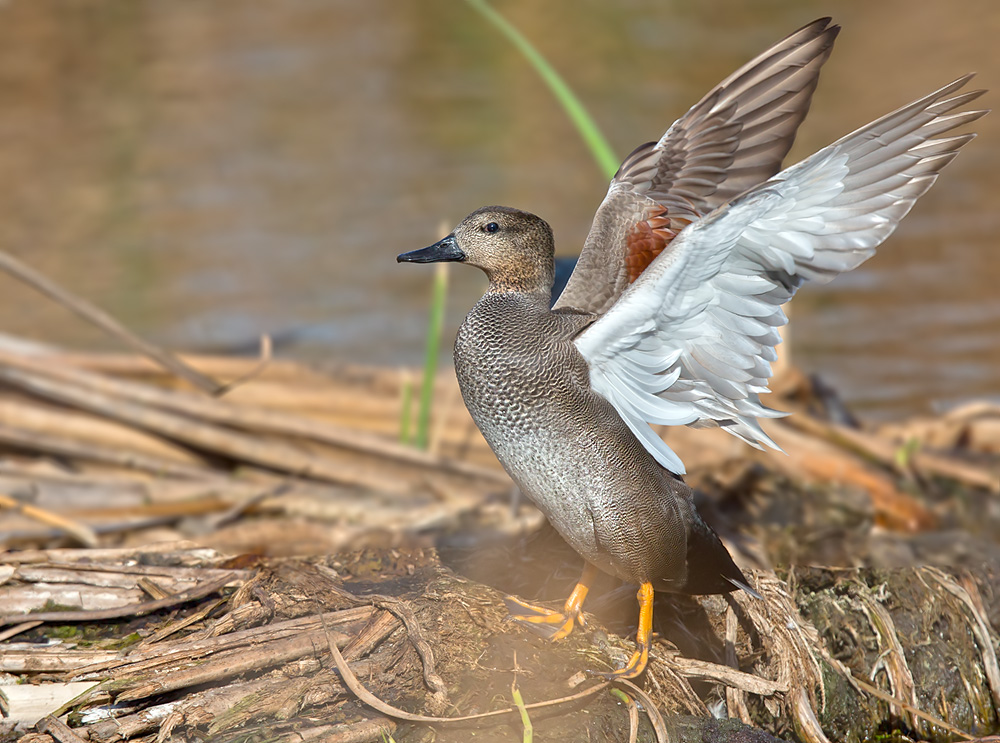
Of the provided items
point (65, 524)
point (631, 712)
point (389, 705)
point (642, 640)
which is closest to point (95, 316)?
point (65, 524)

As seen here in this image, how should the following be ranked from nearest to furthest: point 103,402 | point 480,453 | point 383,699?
point 383,699
point 103,402
point 480,453

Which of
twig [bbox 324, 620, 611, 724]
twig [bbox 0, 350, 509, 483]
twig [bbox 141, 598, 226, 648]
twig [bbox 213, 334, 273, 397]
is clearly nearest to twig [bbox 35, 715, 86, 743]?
twig [bbox 141, 598, 226, 648]

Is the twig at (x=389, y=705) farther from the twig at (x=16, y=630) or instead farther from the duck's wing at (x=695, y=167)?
the duck's wing at (x=695, y=167)

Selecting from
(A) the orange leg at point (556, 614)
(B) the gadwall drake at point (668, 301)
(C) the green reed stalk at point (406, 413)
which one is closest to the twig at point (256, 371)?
(C) the green reed stalk at point (406, 413)

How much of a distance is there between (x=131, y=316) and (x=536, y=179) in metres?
3.88

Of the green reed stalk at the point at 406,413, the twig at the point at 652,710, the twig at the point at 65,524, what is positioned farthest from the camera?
the green reed stalk at the point at 406,413

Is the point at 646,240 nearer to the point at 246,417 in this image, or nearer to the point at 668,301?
the point at 668,301

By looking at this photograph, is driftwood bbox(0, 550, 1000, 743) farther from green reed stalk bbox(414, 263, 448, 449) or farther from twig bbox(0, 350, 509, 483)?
twig bbox(0, 350, 509, 483)

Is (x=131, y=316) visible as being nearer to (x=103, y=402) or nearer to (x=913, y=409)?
(x=103, y=402)

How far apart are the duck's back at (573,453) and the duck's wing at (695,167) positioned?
1.11 feet

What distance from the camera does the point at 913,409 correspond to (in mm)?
6977

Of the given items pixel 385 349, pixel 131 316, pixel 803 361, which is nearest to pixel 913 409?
pixel 803 361

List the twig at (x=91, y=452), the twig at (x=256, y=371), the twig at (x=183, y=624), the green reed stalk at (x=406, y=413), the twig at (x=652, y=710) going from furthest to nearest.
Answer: the green reed stalk at (x=406, y=413)
the twig at (x=91, y=452)
the twig at (x=256, y=371)
the twig at (x=183, y=624)
the twig at (x=652, y=710)

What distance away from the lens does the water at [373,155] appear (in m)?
8.07
